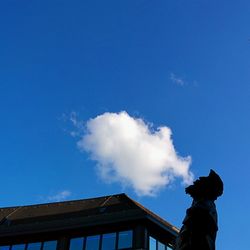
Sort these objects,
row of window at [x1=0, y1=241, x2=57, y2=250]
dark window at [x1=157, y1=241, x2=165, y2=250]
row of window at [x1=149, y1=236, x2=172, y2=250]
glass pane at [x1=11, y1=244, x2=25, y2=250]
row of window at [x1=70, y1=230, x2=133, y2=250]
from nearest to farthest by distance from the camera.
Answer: row of window at [x1=70, y1=230, x2=133, y2=250]
row of window at [x1=149, y1=236, x2=172, y2=250]
dark window at [x1=157, y1=241, x2=165, y2=250]
row of window at [x1=0, y1=241, x2=57, y2=250]
glass pane at [x1=11, y1=244, x2=25, y2=250]

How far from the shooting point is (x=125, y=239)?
107 ft

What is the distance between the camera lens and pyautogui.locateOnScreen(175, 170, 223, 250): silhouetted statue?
548cm

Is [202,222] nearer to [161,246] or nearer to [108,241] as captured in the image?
[108,241]

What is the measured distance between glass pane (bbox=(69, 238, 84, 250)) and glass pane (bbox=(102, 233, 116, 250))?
153cm

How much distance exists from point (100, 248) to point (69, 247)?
2.29m

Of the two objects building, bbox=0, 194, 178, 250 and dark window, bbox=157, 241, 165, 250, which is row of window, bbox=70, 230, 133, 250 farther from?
dark window, bbox=157, 241, 165, 250

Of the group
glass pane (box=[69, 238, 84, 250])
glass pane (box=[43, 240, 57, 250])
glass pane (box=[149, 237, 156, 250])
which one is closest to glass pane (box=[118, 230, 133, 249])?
glass pane (box=[149, 237, 156, 250])

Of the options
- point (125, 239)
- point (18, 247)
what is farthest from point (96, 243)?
point (18, 247)

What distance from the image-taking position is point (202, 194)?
580cm

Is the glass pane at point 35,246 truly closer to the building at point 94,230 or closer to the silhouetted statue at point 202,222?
the building at point 94,230

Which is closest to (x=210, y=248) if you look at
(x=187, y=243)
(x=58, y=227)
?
(x=187, y=243)

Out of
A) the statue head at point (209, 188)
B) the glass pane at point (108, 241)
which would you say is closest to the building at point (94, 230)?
the glass pane at point (108, 241)

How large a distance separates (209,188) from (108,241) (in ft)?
91.5

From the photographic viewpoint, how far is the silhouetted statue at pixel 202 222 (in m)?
5.48
